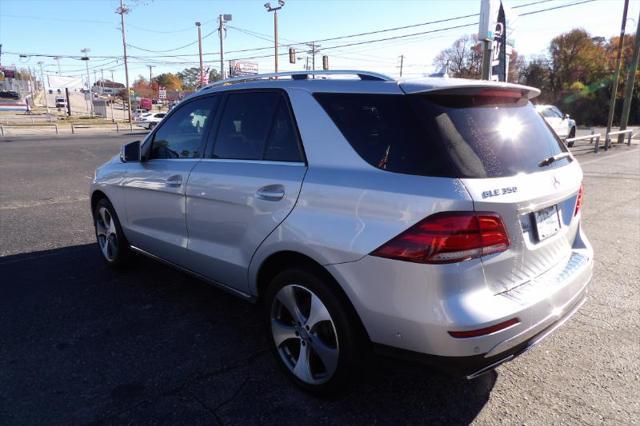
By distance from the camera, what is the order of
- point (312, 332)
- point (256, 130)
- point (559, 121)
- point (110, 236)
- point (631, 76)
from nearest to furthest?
1. point (312, 332)
2. point (256, 130)
3. point (110, 236)
4. point (559, 121)
5. point (631, 76)

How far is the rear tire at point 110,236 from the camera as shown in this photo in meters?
4.61

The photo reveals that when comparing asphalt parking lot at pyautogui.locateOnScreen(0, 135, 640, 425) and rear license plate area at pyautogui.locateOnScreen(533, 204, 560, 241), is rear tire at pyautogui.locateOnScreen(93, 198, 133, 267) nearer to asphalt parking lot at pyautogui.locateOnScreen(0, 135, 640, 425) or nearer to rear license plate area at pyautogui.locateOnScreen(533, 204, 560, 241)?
Result: asphalt parking lot at pyautogui.locateOnScreen(0, 135, 640, 425)

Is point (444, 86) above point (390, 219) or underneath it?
above

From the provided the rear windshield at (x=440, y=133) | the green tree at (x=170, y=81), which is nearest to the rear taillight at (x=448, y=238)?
the rear windshield at (x=440, y=133)

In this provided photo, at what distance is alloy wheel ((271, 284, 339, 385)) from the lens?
254cm

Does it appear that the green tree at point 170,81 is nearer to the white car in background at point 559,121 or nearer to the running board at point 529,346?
the white car in background at point 559,121

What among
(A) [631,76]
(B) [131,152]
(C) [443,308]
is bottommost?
(C) [443,308]

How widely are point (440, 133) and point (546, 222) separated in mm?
813

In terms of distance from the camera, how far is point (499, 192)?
2.17 meters

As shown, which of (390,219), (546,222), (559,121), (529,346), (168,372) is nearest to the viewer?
(390,219)

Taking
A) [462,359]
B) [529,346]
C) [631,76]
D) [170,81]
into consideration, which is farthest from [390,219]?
[170,81]

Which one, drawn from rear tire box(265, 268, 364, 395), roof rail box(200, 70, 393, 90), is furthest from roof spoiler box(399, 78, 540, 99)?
rear tire box(265, 268, 364, 395)

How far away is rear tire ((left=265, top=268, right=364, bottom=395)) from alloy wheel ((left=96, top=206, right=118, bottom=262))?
254cm

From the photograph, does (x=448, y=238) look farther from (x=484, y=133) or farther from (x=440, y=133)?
(x=484, y=133)
